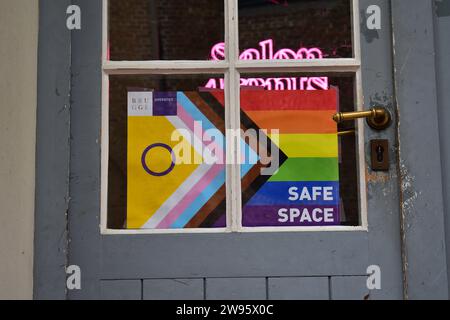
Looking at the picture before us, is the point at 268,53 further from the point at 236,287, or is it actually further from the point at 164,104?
the point at 236,287

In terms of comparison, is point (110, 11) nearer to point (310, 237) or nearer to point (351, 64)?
point (351, 64)

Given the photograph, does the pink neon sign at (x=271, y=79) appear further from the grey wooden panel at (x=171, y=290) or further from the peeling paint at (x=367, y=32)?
the grey wooden panel at (x=171, y=290)

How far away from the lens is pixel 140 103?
2.57 m

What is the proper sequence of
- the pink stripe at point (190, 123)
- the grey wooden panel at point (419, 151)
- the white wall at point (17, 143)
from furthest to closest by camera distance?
the pink stripe at point (190, 123) < the grey wooden panel at point (419, 151) < the white wall at point (17, 143)

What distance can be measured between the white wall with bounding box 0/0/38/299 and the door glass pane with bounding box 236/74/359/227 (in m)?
0.81

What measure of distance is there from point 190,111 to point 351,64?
2.15 ft

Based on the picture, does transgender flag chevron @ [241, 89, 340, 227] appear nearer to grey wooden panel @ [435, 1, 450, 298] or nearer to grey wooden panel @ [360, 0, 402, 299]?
grey wooden panel @ [360, 0, 402, 299]

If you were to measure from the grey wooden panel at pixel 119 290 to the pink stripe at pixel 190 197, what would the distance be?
0.80 feet

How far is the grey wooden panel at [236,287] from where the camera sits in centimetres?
246

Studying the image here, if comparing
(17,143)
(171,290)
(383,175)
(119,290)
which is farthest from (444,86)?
(17,143)

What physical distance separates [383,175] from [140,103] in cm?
98

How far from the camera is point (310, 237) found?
248cm

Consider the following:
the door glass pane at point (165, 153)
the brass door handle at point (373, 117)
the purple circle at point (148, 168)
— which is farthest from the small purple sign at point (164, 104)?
the brass door handle at point (373, 117)
